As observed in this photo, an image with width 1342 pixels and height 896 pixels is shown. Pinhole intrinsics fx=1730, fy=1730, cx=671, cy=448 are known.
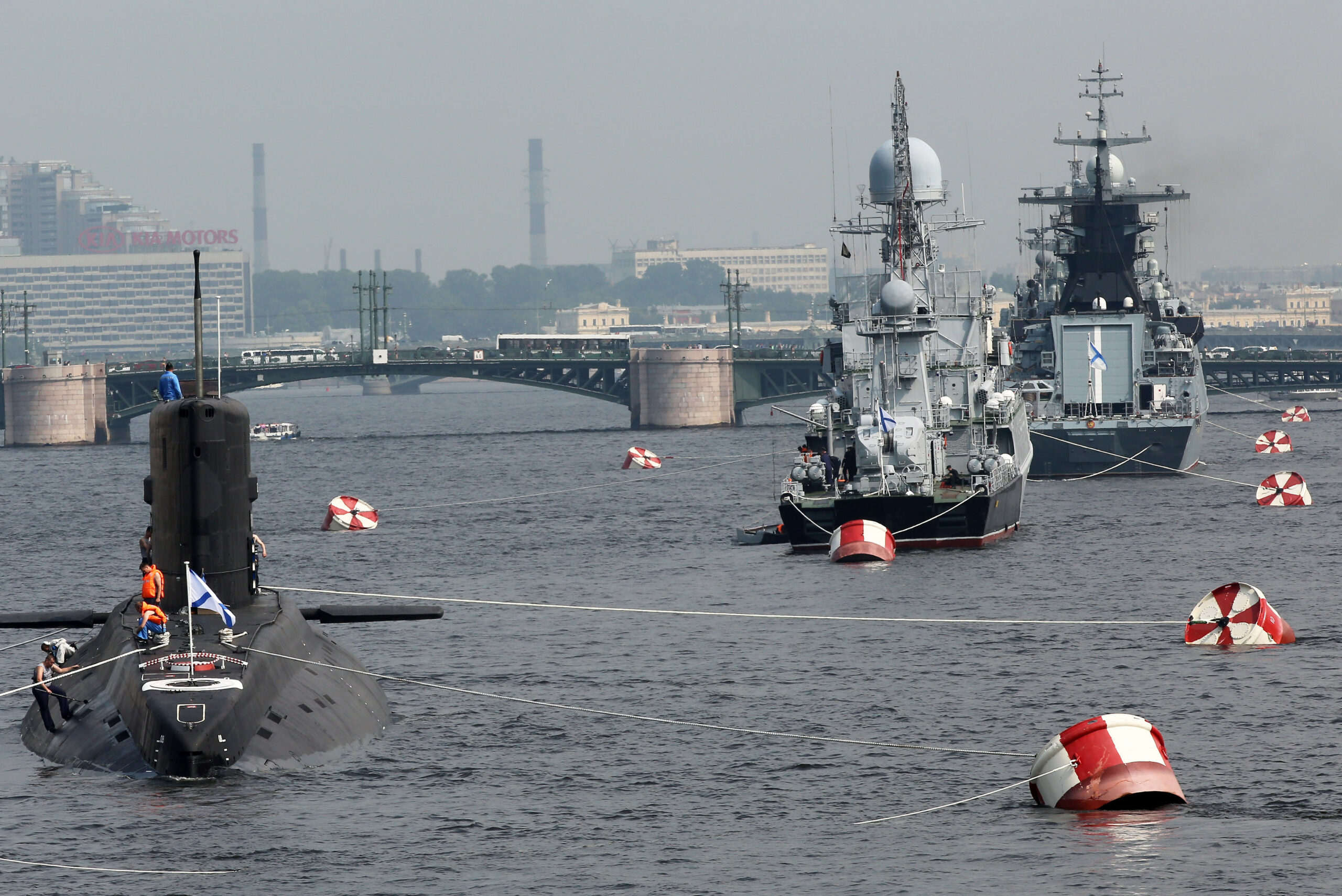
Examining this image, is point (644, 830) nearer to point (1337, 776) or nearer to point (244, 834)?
point (244, 834)

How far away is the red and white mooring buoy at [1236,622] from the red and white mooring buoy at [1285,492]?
38.5m

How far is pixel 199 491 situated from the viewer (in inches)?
1293

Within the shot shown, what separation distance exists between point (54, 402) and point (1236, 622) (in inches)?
5246

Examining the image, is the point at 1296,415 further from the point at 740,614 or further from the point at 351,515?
the point at 740,614

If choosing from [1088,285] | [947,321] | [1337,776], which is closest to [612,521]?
[947,321]

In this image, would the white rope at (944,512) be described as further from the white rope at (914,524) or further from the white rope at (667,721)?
the white rope at (667,721)

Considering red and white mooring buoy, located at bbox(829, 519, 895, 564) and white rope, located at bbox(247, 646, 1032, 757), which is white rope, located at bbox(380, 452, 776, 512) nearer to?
red and white mooring buoy, located at bbox(829, 519, 895, 564)

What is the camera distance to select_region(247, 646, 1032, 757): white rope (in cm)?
3472

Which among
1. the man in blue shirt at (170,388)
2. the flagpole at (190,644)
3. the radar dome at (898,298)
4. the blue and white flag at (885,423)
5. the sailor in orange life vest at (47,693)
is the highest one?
the radar dome at (898,298)

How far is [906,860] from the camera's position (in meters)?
27.7

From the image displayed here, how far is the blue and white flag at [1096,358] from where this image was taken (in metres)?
106

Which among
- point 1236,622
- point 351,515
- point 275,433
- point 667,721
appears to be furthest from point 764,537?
point 275,433

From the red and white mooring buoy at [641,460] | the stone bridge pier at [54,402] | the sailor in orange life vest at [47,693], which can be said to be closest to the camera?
the sailor in orange life vest at [47,693]

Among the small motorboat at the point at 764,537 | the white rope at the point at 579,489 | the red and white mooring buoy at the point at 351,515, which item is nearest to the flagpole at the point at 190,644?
the small motorboat at the point at 764,537
